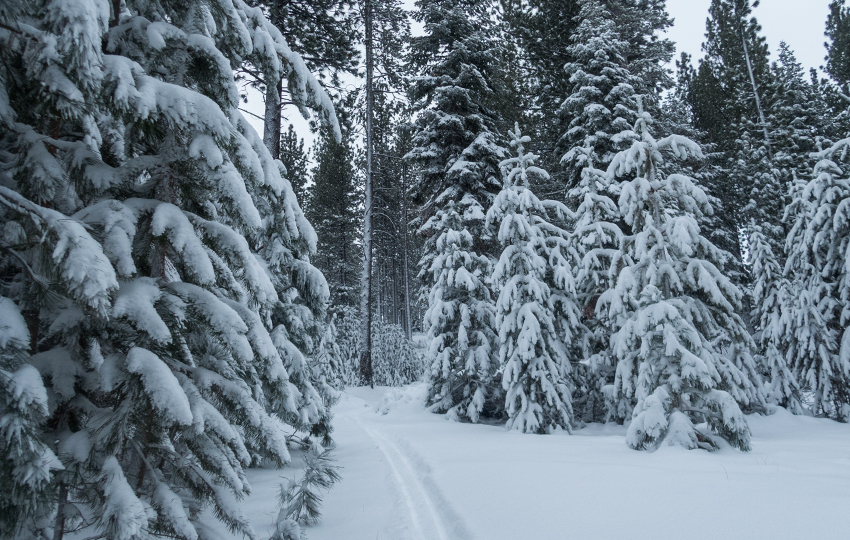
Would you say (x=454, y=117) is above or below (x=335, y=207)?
below

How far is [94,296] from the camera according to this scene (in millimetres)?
2057

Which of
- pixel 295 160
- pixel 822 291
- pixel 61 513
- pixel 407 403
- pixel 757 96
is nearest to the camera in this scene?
pixel 61 513

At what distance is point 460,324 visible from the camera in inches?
508

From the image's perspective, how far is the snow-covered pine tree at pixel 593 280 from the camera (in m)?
12.6

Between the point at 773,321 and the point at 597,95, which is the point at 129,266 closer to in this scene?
the point at 597,95

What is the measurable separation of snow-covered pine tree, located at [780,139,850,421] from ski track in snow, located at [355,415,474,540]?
1517 centimetres

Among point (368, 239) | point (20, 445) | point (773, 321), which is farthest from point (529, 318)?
point (773, 321)

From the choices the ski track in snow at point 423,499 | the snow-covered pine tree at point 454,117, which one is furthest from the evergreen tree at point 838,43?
the ski track in snow at point 423,499

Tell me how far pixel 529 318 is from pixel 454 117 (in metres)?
7.53

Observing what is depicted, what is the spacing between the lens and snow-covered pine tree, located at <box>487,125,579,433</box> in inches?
425

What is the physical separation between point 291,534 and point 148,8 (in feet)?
14.3

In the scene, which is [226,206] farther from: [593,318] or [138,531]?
[593,318]

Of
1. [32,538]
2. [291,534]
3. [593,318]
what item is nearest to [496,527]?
[291,534]

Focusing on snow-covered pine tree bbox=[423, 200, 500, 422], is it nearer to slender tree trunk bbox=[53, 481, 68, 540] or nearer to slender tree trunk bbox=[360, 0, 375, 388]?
slender tree trunk bbox=[360, 0, 375, 388]
